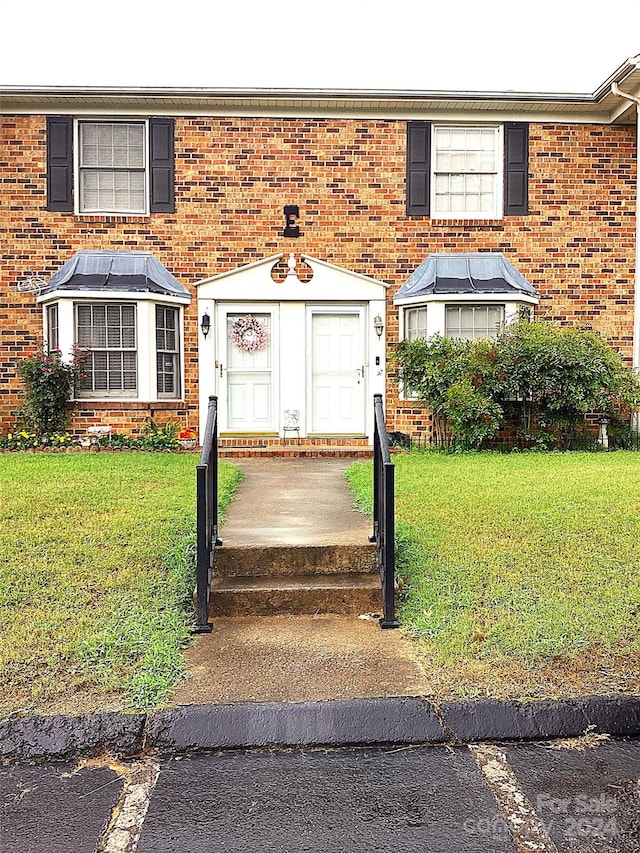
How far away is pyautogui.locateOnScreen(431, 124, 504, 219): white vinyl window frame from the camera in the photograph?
13.3 metres

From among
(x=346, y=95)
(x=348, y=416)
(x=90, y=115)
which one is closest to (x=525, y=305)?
(x=348, y=416)

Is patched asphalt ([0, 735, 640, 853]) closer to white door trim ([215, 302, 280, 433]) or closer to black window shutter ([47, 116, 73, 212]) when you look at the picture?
white door trim ([215, 302, 280, 433])

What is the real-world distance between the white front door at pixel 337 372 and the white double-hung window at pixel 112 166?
11.4 feet

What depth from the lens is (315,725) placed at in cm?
352

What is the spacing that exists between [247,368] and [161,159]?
3522 mm

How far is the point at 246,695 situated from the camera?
3.74 meters

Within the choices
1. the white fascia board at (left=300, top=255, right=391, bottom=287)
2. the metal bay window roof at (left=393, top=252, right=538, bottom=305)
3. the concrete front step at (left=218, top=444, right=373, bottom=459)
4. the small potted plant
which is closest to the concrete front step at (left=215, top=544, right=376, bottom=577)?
the concrete front step at (left=218, top=444, right=373, bottom=459)

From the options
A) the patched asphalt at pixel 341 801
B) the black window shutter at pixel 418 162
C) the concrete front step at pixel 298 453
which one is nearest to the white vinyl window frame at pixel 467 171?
the black window shutter at pixel 418 162

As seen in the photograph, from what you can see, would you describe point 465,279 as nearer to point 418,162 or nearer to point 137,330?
point 418,162

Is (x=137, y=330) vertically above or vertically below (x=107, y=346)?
above

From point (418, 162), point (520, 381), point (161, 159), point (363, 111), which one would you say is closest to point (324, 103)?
point (363, 111)

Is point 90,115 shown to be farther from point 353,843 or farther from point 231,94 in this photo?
point 353,843

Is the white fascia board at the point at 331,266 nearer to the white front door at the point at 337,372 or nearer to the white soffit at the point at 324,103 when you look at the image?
the white front door at the point at 337,372

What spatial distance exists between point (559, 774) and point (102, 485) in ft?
20.0
